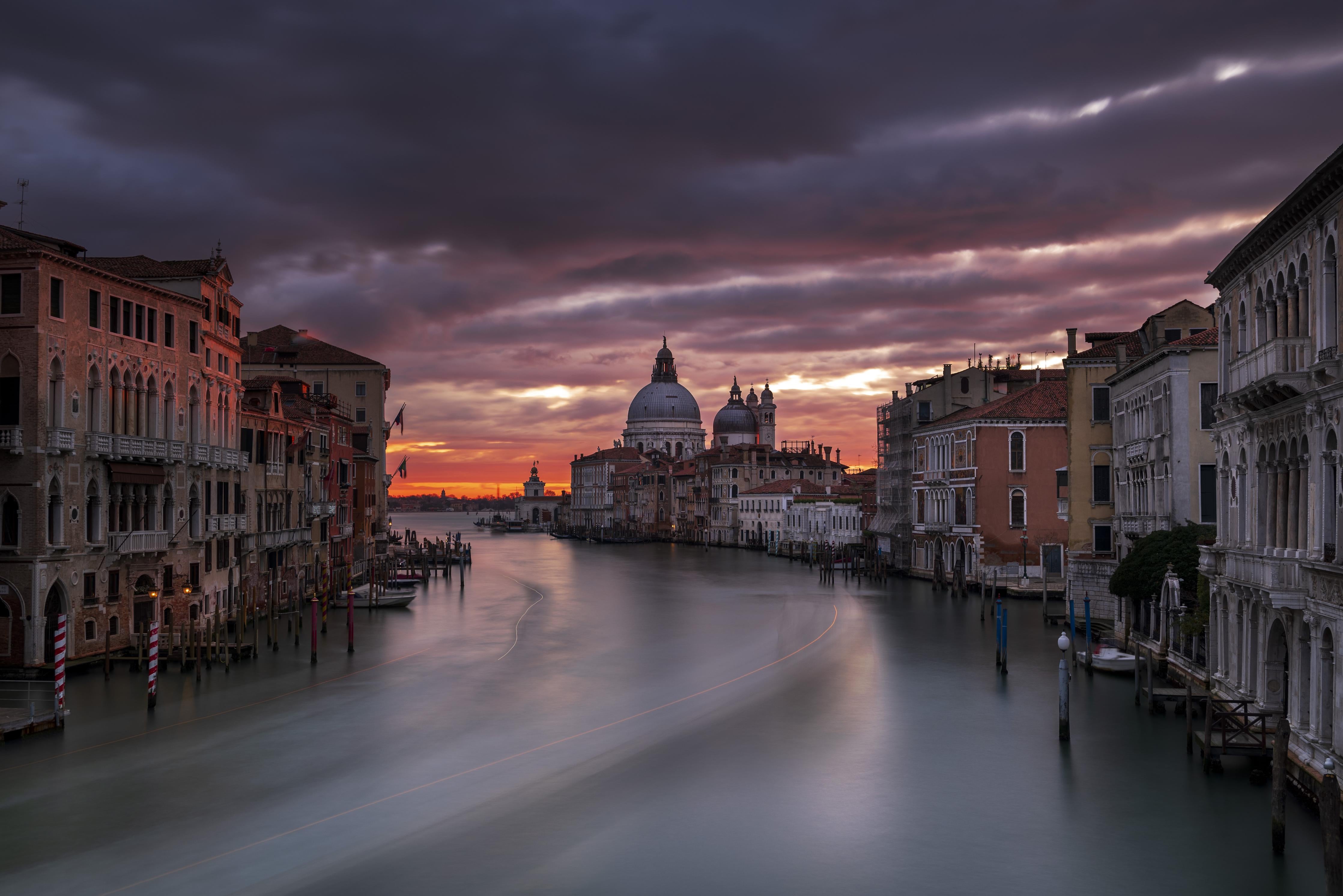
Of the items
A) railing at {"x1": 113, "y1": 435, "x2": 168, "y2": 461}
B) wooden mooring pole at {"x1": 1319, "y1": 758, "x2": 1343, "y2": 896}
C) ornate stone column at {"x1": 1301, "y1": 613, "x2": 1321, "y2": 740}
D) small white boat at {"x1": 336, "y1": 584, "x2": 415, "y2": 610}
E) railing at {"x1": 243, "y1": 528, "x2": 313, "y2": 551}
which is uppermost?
railing at {"x1": 113, "y1": 435, "x2": 168, "y2": 461}

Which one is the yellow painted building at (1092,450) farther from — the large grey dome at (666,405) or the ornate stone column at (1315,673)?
the large grey dome at (666,405)

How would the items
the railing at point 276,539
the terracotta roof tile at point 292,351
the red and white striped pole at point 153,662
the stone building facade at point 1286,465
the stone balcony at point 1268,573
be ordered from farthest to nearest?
the terracotta roof tile at point 292,351, the railing at point 276,539, the red and white striped pole at point 153,662, the stone balcony at point 1268,573, the stone building facade at point 1286,465

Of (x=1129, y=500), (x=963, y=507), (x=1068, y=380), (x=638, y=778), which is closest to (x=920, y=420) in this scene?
(x=963, y=507)

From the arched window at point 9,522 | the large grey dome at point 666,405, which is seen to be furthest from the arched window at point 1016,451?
the large grey dome at point 666,405

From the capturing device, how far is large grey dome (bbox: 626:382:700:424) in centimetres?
15600

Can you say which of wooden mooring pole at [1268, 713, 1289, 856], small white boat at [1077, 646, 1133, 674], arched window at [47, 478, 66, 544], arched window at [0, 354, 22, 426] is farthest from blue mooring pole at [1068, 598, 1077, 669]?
arched window at [0, 354, 22, 426]

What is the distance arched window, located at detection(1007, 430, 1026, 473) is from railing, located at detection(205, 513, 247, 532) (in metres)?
28.7

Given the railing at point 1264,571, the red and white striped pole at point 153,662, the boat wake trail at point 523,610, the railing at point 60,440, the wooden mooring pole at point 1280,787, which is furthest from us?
the boat wake trail at point 523,610

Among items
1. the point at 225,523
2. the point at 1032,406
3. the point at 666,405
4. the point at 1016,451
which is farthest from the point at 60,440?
the point at 666,405

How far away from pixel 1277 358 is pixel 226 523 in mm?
24752

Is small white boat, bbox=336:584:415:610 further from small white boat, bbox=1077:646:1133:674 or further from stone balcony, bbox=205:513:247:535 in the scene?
small white boat, bbox=1077:646:1133:674

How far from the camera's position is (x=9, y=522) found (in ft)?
74.0

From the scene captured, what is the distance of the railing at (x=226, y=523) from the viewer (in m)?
29.2

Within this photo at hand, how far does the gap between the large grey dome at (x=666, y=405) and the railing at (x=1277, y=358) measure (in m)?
140
